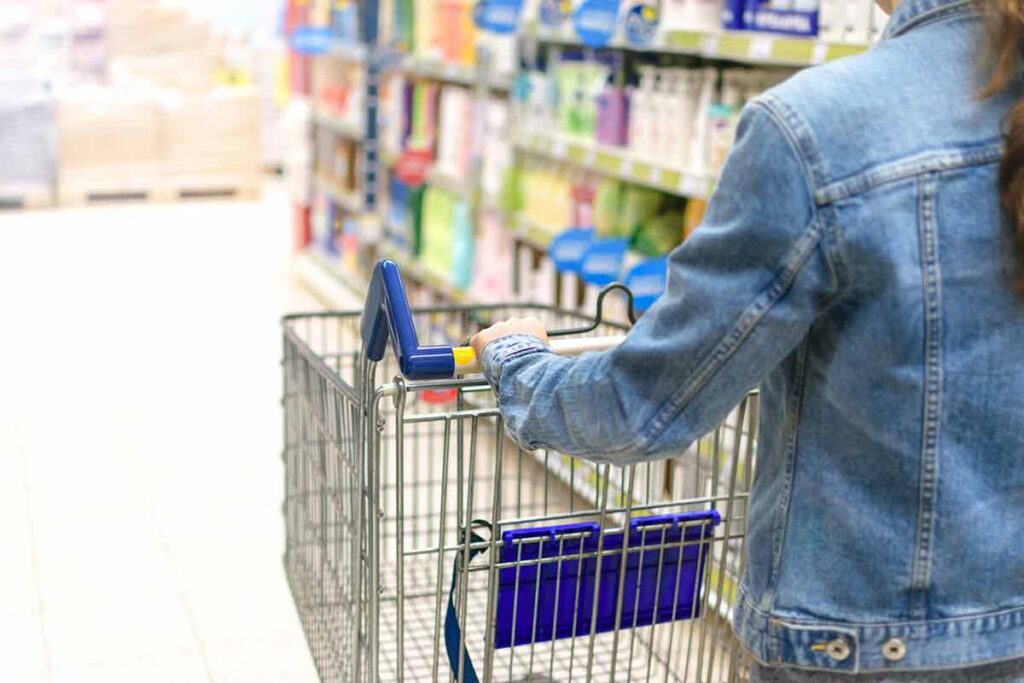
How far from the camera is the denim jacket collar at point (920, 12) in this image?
1.15 metres

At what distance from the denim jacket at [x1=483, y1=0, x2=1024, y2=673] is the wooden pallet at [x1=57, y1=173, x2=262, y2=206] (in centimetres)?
826

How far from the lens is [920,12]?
1.16 m

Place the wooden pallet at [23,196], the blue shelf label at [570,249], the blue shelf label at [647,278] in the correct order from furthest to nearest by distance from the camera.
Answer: the wooden pallet at [23,196], the blue shelf label at [570,249], the blue shelf label at [647,278]

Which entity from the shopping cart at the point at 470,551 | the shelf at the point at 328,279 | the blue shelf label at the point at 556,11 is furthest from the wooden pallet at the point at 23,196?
the shopping cart at the point at 470,551

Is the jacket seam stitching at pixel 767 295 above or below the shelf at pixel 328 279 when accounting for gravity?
above

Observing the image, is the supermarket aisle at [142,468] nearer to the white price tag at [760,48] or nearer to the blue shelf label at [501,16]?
the blue shelf label at [501,16]

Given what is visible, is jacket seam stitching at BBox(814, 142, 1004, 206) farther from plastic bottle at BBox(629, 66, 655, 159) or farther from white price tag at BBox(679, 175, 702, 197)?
plastic bottle at BBox(629, 66, 655, 159)

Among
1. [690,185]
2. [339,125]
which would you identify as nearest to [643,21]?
[690,185]

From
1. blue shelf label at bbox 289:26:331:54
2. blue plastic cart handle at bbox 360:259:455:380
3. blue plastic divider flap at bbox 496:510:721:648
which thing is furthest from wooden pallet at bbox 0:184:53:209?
blue plastic divider flap at bbox 496:510:721:648

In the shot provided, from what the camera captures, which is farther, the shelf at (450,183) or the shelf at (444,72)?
the shelf at (450,183)

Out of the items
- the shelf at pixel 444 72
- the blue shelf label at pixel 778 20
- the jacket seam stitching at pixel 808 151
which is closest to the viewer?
the jacket seam stitching at pixel 808 151

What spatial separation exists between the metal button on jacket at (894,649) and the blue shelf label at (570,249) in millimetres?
2618

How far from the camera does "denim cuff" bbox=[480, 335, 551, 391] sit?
1372 millimetres

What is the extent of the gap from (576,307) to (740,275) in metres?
3.11
